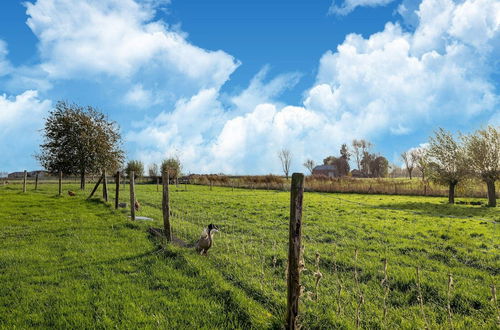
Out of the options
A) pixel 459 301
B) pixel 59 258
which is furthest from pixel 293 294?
pixel 59 258

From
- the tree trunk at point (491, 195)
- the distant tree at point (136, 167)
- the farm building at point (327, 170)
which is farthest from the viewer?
the farm building at point (327, 170)

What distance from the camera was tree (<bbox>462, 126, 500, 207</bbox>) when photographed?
30.1 meters

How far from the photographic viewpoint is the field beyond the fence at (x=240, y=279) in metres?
5.51

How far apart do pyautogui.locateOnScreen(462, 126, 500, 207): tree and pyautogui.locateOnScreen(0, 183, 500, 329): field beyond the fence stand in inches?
Result: 792

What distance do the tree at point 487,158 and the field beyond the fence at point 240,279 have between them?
20.1 m

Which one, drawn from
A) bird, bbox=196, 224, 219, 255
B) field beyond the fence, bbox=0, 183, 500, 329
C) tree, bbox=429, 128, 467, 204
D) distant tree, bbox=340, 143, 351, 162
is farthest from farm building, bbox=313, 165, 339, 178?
bird, bbox=196, 224, 219, 255

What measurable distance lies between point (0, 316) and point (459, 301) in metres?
8.78

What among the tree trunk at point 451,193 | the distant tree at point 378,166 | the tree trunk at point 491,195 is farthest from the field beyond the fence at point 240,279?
the distant tree at point 378,166

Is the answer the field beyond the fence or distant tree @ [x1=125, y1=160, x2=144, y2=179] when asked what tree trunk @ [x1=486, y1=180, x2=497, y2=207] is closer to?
the field beyond the fence

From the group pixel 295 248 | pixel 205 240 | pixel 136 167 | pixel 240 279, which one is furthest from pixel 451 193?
pixel 136 167

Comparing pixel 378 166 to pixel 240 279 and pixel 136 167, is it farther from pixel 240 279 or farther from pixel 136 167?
pixel 240 279

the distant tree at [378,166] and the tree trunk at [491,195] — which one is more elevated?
the distant tree at [378,166]

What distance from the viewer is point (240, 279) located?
704cm

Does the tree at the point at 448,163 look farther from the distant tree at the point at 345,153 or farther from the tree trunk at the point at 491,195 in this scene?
the distant tree at the point at 345,153
